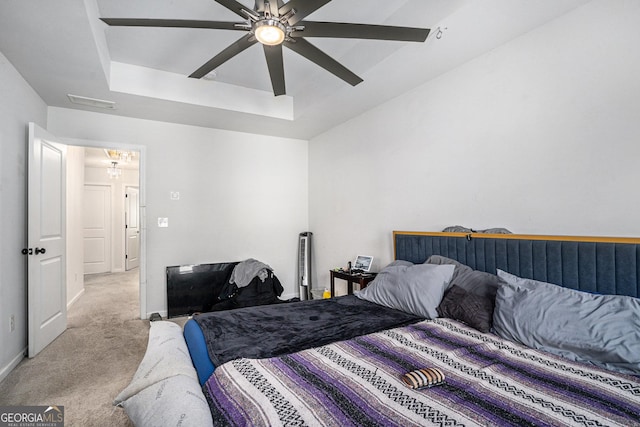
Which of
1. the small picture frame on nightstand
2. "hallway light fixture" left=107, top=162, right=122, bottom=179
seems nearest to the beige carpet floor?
the small picture frame on nightstand

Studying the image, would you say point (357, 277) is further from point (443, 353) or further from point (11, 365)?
point (11, 365)

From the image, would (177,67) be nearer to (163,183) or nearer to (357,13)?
(163,183)

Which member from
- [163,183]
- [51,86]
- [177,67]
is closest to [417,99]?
[177,67]

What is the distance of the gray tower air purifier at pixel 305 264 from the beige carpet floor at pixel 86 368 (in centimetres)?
218

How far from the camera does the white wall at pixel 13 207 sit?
2520 millimetres

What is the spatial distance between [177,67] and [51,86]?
47.0 inches

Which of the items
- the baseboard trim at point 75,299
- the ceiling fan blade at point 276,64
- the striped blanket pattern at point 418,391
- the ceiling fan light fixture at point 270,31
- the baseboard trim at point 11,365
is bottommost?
the baseboard trim at point 75,299

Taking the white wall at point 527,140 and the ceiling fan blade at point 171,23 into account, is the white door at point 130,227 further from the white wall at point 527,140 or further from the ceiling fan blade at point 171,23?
the ceiling fan blade at point 171,23

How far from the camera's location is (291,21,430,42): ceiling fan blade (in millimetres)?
1798

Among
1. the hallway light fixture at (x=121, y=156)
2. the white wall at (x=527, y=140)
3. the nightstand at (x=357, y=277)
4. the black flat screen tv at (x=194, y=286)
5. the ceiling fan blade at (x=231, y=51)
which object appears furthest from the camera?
the hallway light fixture at (x=121, y=156)

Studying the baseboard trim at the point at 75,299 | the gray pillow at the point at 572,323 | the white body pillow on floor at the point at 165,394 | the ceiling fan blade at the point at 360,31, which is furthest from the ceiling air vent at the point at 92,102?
the gray pillow at the point at 572,323

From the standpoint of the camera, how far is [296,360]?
144 centimetres

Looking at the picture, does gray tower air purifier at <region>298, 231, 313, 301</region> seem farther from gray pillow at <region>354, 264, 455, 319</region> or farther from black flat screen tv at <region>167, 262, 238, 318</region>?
gray pillow at <region>354, 264, 455, 319</region>

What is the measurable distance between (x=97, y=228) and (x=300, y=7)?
806 cm
